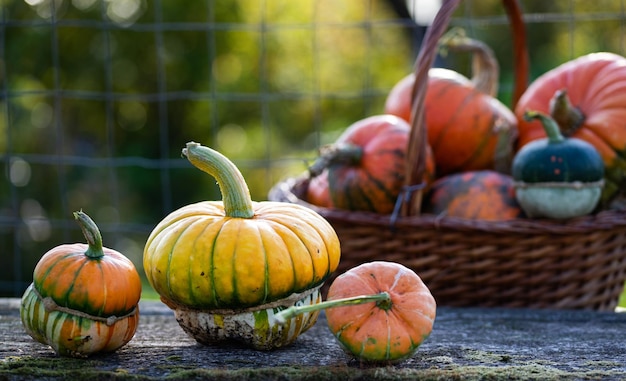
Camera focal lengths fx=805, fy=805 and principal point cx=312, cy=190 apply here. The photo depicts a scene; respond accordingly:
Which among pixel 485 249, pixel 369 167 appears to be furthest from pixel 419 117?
pixel 485 249

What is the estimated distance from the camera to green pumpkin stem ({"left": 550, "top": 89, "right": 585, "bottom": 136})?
2027 mm

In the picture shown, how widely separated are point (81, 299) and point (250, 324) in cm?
28

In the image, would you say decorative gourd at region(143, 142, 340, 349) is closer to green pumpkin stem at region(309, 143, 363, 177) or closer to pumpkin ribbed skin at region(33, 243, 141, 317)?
pumpkin ribbed skin at region(33, 243, 141, 317)

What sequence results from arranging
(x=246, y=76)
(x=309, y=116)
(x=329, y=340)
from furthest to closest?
1. (x=309, y=116)
2. (x=246, y=76)
3. (x=329, y=340)

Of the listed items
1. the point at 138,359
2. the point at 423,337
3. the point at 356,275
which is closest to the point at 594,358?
the point at 423,337

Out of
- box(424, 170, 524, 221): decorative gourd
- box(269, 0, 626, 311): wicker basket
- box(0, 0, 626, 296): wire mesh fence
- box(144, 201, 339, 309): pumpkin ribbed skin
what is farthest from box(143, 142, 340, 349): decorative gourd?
box(0, 0, 626, 296): wire mesh fence

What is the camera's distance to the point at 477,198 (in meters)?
1.97

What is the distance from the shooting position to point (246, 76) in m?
7.09

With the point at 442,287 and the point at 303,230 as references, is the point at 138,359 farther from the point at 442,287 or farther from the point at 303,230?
the point at 442,287

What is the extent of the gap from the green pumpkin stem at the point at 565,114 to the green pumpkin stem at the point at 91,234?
122 cm

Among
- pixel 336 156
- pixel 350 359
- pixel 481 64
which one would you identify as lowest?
pixel 350 359

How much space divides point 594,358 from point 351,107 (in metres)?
7.35

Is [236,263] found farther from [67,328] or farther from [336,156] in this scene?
[336,156]

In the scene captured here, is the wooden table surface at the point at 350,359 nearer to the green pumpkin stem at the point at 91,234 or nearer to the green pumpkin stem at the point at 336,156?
the green pumpkin stem at the point at 91,234
